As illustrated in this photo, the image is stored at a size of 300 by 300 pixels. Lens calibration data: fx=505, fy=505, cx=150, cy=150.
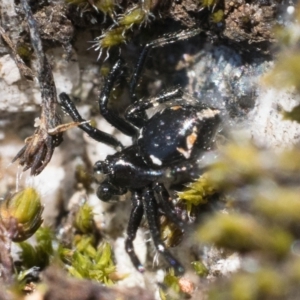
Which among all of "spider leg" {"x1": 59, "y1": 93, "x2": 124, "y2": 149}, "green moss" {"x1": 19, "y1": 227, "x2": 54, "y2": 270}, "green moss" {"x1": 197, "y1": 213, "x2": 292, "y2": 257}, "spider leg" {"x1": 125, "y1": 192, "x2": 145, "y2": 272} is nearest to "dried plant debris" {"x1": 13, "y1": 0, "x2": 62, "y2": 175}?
"spider leg" {"x1": 59, "y1": 93, "x2": 124, "y2": 149}

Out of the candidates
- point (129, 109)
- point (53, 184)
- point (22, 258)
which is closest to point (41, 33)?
point (129, 109)

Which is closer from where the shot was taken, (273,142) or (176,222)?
(273,142)

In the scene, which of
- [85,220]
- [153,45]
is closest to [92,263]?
[85,220]

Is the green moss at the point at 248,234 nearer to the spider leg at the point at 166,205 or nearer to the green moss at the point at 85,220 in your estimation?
the spider leg at the point at 166,205

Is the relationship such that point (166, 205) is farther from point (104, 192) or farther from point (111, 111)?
point (111, 111)

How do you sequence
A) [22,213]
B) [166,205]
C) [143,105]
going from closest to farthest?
[22,213]
[166,205]
[143,105]

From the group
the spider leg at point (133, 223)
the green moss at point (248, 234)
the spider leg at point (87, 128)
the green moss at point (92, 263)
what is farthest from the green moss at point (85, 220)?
the green moss at point (248, 234)

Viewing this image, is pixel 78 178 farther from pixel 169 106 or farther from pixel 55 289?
pixel 55 289
